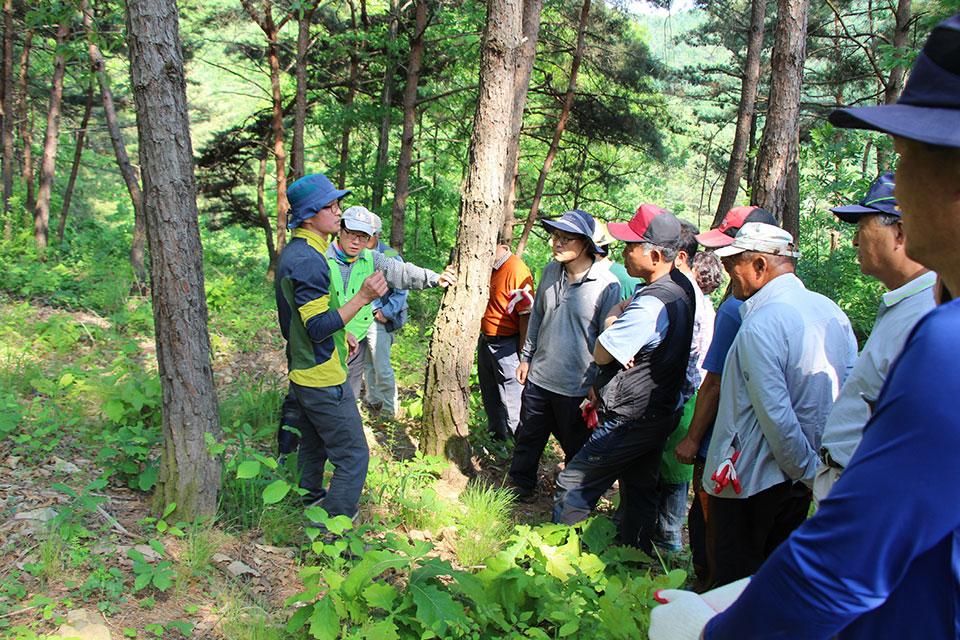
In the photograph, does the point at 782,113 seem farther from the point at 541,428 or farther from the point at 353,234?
the point at 353,234

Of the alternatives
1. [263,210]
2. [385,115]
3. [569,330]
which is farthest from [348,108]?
[569,330]

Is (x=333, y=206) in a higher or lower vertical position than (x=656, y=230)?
higher

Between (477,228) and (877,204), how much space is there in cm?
302

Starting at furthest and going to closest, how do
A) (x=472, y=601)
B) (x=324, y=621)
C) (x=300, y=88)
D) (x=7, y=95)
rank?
1. (x=7, y=95)
2. (x=300, y=88)
3. (x=472, y=601)
4. (x=324, y=621)

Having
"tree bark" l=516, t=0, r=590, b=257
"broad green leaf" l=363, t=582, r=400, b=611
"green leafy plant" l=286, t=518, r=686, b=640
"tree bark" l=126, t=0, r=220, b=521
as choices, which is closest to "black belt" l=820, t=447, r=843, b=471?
"green leafy plant" l=286, t=518, r=686, b=640

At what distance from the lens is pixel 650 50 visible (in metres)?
15.2

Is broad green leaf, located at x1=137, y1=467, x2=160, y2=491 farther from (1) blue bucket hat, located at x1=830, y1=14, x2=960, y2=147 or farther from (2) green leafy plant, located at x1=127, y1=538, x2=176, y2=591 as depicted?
(1) blue bucket hat, located at x1=830, y1=14, x2=960, y2=147

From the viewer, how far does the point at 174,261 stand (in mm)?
3500

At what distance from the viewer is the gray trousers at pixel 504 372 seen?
19.6 feet

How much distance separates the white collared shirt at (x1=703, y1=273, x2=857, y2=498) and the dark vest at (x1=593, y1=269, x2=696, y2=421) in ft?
2.09

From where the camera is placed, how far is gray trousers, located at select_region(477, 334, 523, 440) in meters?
5.96

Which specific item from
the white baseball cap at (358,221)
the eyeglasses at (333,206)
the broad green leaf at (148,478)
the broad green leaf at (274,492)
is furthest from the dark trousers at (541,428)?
the broad green leaf at (148,478)

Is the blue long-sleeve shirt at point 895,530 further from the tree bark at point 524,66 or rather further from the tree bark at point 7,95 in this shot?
the tree bark at point 7,95

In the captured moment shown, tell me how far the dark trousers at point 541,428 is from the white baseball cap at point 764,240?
183cm
